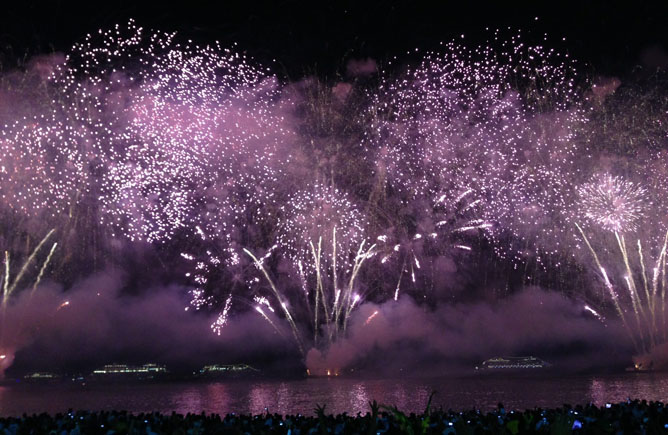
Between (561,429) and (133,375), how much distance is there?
15566cm

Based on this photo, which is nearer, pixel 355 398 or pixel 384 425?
pixel 384 425

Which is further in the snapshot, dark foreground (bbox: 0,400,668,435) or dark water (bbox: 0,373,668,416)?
dark water (bbox: 0,373,668,416)

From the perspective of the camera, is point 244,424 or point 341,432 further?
point 244,424

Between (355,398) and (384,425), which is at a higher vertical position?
(384,425)

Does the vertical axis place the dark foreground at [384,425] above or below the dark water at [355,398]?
above

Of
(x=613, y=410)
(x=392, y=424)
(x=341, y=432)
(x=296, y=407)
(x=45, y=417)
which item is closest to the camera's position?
(x=341, y=432)

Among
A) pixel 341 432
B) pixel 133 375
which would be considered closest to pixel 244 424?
pixel 341 432

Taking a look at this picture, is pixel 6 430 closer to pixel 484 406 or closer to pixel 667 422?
pixel 667 422

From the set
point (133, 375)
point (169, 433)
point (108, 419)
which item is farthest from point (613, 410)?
point (133, 375)

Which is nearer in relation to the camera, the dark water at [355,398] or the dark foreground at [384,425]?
the dark foreground at [384,425]

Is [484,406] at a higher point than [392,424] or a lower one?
lower

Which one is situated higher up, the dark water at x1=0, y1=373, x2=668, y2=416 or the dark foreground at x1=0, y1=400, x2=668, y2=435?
the dark foreground at x1=0, y1=400, x2=668, y2=435

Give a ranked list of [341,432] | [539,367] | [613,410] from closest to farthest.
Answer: [341,432] < [613,410] < [539,367]

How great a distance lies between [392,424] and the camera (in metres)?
14.5
